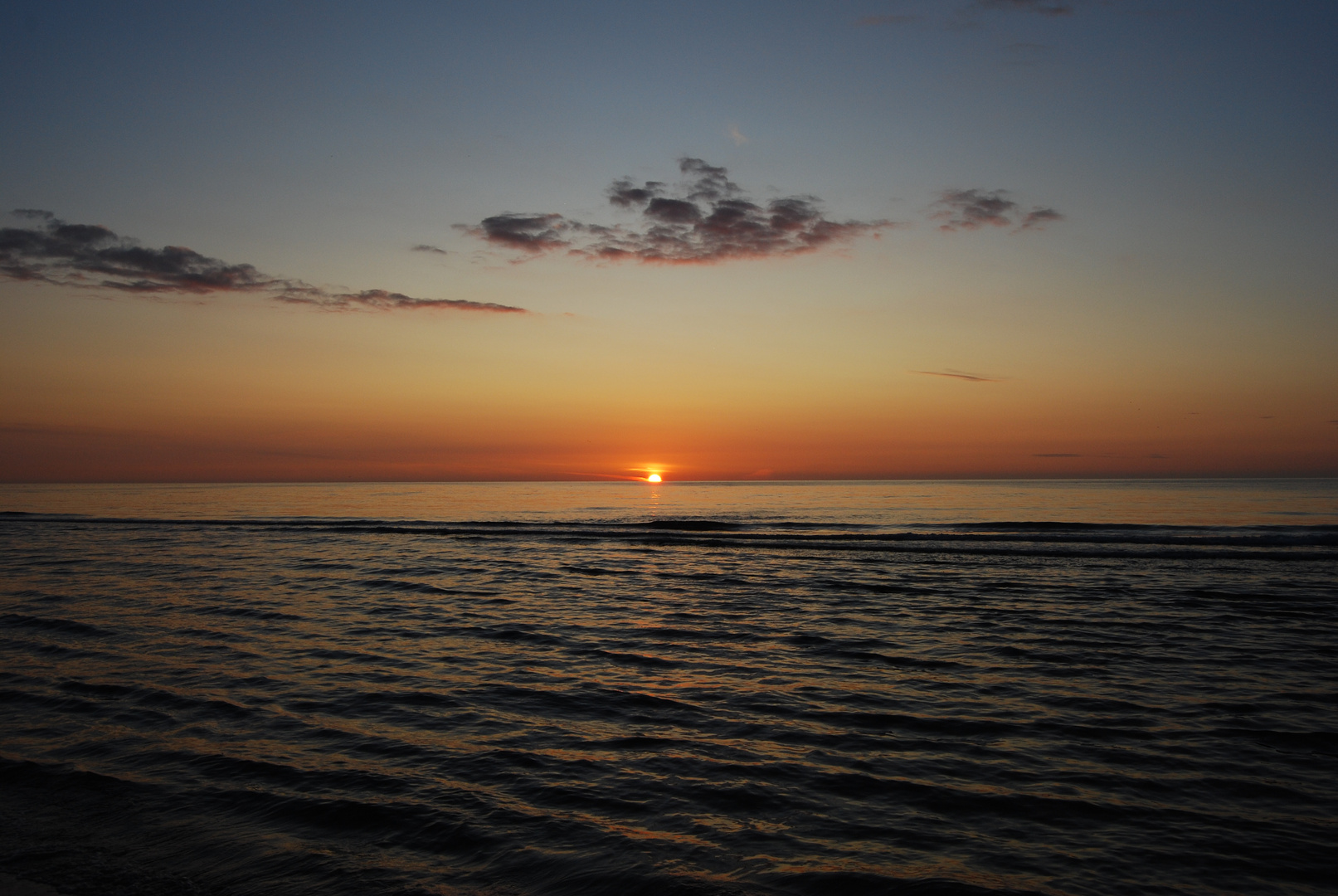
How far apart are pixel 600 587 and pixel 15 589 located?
1786 cm

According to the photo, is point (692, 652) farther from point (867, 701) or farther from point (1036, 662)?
point (1036, 662)

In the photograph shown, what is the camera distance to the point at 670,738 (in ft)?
31.2

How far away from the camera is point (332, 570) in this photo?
2734 cm

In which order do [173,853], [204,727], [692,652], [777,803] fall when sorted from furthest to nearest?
[692,652] < [204,727] < [777,803] < [173,853]

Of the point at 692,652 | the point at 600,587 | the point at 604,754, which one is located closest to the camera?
the point at 604,754

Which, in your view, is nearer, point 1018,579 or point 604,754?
point 604,754

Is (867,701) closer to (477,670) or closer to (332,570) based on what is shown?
(477,670)

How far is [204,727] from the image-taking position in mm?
9930

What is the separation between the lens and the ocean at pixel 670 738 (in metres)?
6.30

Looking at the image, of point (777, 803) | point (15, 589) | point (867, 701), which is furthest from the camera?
point (15, 589)

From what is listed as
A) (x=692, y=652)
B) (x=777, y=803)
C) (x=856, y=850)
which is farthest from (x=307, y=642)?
(x=856, y=850)

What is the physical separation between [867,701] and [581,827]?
18.4ft

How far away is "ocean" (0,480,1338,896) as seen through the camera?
630 cm

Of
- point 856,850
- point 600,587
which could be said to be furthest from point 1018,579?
point 856,850
